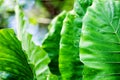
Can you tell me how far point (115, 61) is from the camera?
36.6 inches

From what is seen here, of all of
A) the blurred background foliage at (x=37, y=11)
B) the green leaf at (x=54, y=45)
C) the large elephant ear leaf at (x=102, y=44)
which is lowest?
the blurred background foliage at (x=37, y=11)

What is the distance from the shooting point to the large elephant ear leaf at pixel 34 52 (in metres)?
1.08

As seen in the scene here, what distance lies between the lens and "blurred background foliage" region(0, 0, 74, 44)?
3.08m

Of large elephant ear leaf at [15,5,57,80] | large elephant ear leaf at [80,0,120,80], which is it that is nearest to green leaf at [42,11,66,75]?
large elephant ear leaf at [15,5,57,80]

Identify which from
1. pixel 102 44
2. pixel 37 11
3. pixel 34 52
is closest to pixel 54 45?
pixel 34 52

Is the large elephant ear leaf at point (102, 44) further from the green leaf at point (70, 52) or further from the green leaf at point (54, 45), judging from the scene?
the green leaf at point (54, 45)

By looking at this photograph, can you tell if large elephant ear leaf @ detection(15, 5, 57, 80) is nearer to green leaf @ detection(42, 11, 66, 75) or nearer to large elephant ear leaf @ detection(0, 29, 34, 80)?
large elephant ear leaf @ detection(0, 29, 34, 80)

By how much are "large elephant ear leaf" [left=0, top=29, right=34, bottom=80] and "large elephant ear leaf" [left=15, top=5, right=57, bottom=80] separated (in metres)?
0.03

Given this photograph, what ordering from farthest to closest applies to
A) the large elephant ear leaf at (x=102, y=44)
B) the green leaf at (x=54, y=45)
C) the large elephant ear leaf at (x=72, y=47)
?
1. the green leaf at (x=54, y=45)
2. the large elephant ear leaf at (x=72, y=47)
3. the large elephant ear leaf at (x=102, y=44)

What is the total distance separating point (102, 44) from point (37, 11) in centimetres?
273

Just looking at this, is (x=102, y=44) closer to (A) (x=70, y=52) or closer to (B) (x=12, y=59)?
(A) (x=70, y=52)

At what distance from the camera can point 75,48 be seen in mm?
1063

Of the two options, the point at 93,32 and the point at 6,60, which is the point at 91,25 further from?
the point at 6,60

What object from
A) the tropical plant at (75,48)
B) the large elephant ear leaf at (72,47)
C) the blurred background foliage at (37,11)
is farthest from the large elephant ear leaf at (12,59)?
the blurred background foliage at (37,11)
